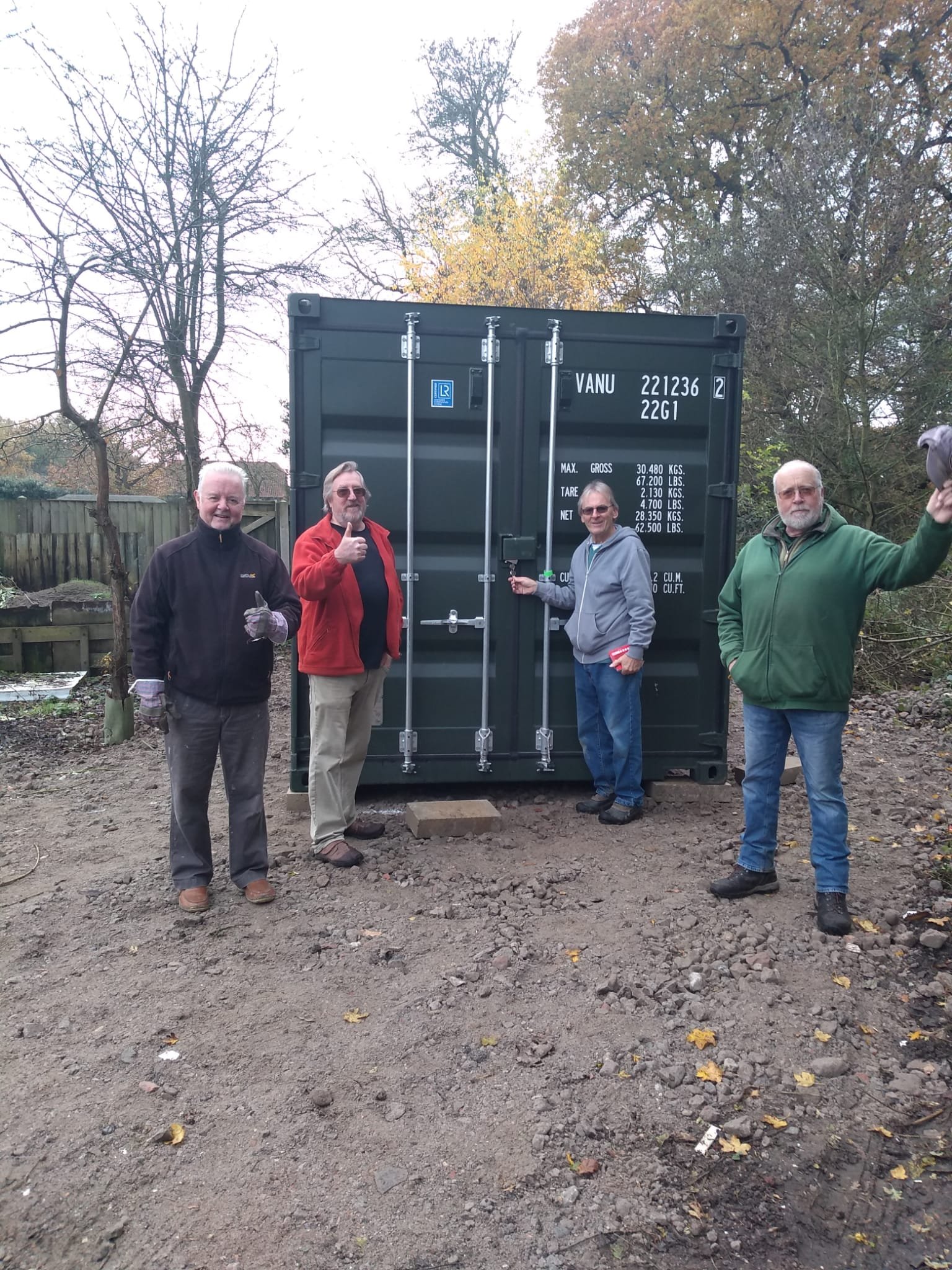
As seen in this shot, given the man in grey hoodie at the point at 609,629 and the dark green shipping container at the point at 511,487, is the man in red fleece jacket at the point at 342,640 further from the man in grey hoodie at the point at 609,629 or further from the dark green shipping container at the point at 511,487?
the man in grey hoodie at the point at 609,629

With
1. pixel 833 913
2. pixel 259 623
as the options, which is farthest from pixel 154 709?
pixel 833 913

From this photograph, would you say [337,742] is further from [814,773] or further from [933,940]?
[933,940]

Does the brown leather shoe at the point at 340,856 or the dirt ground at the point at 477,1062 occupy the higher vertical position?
the brown leather shoe at the point at 340,856

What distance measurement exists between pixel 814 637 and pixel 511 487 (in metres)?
2.08

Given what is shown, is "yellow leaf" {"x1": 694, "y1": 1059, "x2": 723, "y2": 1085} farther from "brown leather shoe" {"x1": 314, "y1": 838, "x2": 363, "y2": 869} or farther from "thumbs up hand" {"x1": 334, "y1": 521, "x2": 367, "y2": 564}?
"thumbs up hand" {"x1": 334, "y1": 521, "x2": 367, "y2": 564}

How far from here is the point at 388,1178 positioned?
2359 millimetres

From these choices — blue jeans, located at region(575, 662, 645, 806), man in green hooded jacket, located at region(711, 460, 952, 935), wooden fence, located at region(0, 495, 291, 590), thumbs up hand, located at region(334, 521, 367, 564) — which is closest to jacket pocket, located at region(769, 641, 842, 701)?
man in green hooded jacket, located at region(711, 460, 952, 935)

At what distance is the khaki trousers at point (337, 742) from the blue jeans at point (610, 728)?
121 cm

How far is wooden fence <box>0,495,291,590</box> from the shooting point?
37.1ft

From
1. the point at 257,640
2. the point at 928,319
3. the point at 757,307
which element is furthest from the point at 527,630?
the point at 757,307

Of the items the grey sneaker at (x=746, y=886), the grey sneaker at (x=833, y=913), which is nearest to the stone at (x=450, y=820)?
the grey sneaker at (x=746, y=886)

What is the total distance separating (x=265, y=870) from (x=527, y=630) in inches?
80.2

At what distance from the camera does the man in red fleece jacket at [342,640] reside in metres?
4.39

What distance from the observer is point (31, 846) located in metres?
5.02
